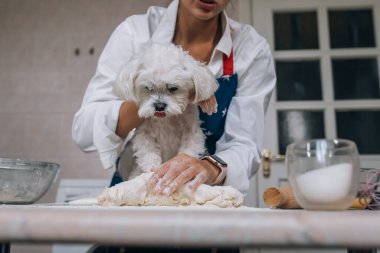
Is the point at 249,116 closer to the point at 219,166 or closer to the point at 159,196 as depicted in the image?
Result: the point at 219,166

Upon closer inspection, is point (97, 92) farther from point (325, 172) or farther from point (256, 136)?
point (325, 172)

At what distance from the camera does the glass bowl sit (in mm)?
442


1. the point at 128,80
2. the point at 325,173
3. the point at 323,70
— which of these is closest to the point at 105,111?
the point at 128,80

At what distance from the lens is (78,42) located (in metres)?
2.44

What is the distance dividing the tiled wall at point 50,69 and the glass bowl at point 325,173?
6.26ft

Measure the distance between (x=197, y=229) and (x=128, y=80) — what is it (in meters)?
0.68

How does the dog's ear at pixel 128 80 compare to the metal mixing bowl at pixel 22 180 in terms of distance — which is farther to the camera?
the dog's ear at pixel 128 80

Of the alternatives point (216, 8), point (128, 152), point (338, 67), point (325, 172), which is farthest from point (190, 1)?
point (338, 67)

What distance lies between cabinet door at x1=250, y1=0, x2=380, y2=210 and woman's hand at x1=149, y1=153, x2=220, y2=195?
1.50 meters

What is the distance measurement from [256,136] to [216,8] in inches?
14.6

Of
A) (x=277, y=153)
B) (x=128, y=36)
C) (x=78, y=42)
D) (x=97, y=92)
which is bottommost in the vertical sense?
(x=277, y=153)

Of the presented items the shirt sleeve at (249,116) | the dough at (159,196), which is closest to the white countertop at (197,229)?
the dough at (159,196)

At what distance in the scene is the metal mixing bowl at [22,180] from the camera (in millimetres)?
696

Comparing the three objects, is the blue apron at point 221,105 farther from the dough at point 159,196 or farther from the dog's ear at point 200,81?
the dough at point 159,196
